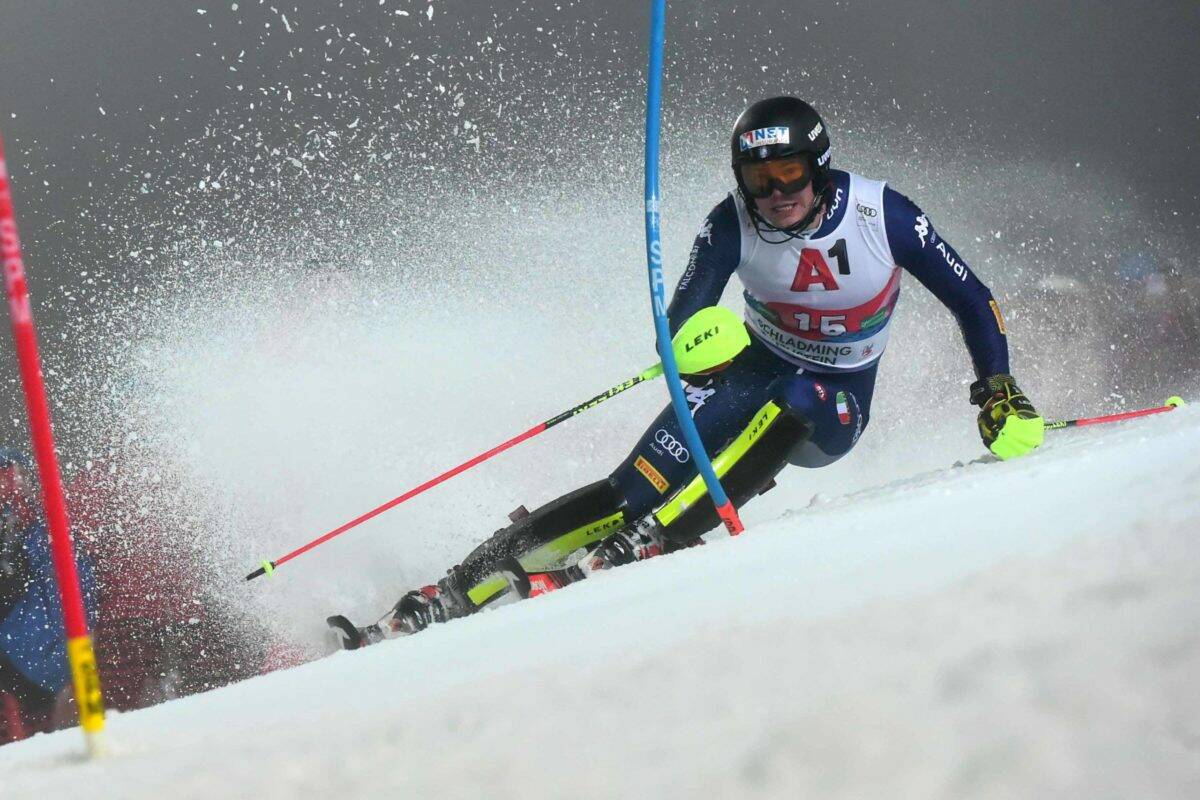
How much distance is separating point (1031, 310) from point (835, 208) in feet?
17.6

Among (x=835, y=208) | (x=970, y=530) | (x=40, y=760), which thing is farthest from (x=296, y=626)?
(x=970, y=530)

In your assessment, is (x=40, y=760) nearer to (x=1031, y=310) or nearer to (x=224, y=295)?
(x=224, y=295)

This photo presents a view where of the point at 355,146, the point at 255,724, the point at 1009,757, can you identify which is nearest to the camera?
the point at 1009,757

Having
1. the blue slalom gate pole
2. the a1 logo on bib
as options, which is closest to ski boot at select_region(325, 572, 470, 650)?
the blue slalom gate pole

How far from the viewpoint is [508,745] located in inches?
27.7

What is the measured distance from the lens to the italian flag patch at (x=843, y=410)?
2.74 m

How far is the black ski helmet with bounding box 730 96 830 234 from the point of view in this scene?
244cm

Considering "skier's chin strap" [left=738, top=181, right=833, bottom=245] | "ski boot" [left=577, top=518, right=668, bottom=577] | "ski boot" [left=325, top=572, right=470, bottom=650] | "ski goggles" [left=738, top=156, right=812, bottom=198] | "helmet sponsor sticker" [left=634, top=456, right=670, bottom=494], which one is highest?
"ski goggles" [left=738, top=156, right=812, bottom=198]

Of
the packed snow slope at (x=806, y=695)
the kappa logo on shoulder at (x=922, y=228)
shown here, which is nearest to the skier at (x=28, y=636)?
the packed snow slope at (x=806, y=695)

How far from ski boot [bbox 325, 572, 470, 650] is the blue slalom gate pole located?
79cm

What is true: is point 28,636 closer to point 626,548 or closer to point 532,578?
point 532,578

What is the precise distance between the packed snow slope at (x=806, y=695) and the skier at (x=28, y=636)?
288cm

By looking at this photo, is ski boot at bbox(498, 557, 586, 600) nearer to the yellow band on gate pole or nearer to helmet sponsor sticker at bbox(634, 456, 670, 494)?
helmet sponsor sticker at bbox(634, 456, 670, 494)

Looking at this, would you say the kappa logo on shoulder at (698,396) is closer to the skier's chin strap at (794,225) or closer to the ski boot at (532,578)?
the skier's chin strap at (794,225)
